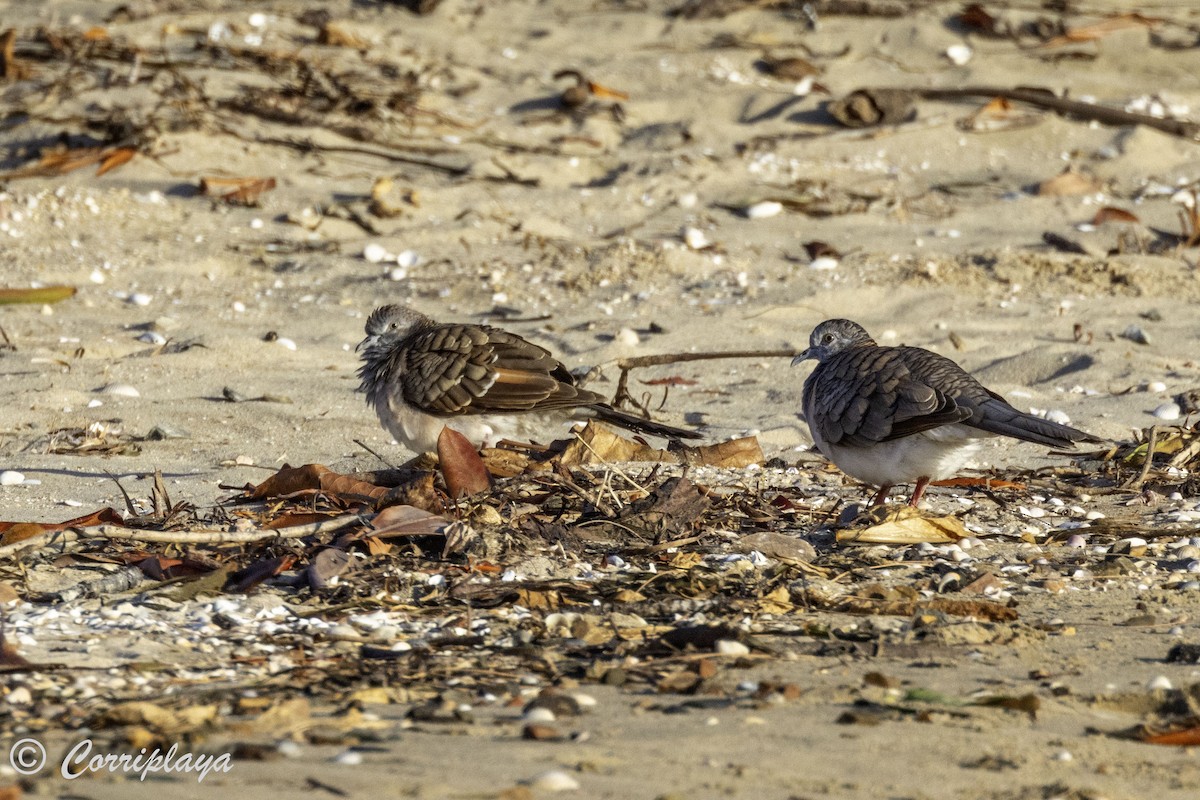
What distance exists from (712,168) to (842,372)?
15.9 ft

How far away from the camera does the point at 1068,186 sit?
1030cm

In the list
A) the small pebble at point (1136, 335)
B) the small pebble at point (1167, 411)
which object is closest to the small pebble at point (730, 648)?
the small pebble at point (1167, 411)

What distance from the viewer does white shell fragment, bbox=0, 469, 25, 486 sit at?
5930 millimetres

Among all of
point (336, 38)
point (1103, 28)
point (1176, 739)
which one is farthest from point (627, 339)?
point (1103, 28)

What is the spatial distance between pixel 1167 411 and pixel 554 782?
4964mm

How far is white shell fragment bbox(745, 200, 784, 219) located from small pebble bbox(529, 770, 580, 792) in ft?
24.1

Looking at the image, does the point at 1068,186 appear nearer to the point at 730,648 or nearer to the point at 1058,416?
the point at 1058,416

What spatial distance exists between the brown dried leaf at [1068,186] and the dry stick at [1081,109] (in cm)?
82

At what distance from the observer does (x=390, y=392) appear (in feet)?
21.8

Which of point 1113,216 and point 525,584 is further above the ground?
point 525,584

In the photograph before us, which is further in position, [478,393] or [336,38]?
[336,38]

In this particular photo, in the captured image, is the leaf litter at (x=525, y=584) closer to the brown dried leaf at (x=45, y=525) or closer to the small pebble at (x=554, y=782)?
the brown dried leaf at (x=45, y=525)

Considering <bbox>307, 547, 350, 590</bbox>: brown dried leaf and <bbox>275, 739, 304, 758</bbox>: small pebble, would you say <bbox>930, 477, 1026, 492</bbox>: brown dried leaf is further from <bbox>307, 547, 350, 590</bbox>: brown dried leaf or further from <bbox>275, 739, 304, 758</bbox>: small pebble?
<bbox>275, 739, 304, 758</bbox>: small pebble

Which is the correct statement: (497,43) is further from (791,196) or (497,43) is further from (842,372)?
(842,372)
